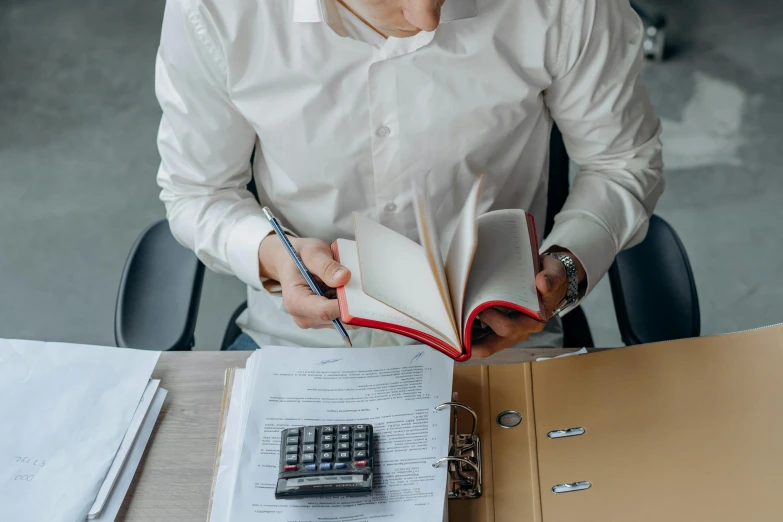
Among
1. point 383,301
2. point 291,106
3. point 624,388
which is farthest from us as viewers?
point 291,106

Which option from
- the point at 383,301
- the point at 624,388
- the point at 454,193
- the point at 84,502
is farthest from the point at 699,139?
the point at 84,502

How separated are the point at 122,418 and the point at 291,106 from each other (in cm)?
47

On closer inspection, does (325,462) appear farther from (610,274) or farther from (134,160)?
(134,160)

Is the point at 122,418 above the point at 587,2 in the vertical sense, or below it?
below

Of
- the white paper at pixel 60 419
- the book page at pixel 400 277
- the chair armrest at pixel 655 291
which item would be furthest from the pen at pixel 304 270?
the chair armrest at pixel 655 291

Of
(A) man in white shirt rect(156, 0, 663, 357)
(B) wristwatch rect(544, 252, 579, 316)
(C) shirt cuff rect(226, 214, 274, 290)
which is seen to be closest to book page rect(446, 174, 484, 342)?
(A) man in white shirt rect(156, 0, 663, 357)

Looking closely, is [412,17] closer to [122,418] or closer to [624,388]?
[624,388]

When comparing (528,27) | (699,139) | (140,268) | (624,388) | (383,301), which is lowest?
(699,139)

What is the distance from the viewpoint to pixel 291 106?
1.08 meters

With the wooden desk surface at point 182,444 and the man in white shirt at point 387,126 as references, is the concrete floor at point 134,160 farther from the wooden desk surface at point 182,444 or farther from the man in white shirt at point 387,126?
the wooden desk surface at point 182,444

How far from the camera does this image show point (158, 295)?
1.22m

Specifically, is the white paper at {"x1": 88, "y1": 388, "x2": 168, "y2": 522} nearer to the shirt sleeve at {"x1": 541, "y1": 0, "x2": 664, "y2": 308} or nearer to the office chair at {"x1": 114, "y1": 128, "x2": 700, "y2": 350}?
the office chair at {"x1": 114, "y1": 128, "x2": 700, "y2": 350}

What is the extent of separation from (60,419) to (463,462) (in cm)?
50

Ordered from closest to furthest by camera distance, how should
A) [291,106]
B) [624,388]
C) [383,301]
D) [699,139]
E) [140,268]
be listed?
[383,301] → [624,388] → [291,106] → [140,268] → [699,139]
